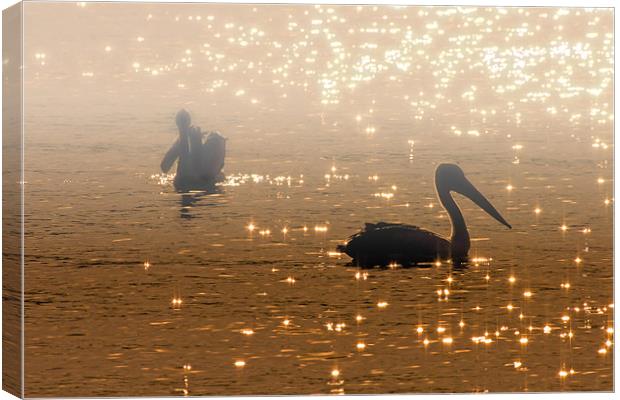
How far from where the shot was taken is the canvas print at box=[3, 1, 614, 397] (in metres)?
11.1

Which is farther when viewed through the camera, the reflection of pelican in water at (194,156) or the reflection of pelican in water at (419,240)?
the reflection of pelican in water at (419,240)

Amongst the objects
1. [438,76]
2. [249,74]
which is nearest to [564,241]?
[438,76]

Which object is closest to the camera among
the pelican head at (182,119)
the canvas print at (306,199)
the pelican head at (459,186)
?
the canvas print at (306,199)

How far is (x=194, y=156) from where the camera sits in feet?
36.6

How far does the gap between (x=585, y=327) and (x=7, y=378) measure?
3.94 m

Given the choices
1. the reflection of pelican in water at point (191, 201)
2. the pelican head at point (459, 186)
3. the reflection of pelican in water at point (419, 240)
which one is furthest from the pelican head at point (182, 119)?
the pelican head at point (459, 186)

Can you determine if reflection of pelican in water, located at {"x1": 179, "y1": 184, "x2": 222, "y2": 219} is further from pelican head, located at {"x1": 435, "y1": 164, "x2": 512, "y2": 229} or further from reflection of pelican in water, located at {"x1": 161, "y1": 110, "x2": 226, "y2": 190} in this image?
pelican head, located at {"x1": 435, "y1": 164, "x2": 512, "y2": 229}

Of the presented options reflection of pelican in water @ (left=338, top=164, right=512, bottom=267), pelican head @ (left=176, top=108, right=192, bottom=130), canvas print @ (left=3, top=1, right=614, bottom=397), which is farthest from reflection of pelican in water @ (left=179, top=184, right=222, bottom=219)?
reflection of pelican in water @ (left=338, top=164, right=512, bottom=267)

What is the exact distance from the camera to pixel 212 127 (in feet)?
37.4

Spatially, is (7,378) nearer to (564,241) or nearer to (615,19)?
(564,241)

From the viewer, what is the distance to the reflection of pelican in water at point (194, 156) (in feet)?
36.8

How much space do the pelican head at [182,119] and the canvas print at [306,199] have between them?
1 cm

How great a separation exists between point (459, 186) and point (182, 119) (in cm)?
190

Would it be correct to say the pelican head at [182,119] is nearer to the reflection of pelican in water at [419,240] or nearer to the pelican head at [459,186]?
the reflection of pelican in water at [419,240]
